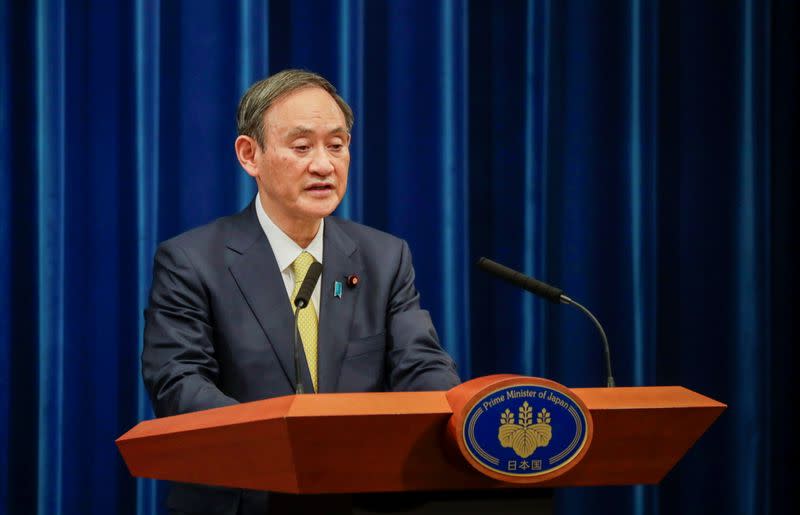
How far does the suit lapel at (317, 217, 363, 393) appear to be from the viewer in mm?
1867

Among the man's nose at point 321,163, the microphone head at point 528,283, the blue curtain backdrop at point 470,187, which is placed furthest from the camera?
the blue curtain backdrop at point 470,187

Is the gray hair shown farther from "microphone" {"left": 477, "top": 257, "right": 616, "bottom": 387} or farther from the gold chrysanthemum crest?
the gold chrysanthemum crest

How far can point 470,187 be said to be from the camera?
9.57 ft

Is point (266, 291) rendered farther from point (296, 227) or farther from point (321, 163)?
point (321, 163)

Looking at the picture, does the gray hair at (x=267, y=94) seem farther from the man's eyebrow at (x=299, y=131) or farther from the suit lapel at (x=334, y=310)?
the suit lapel at (x=334, y=310)

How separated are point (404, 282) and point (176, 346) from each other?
23.2 inches

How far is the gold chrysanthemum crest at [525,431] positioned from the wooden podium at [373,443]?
0.04 metres

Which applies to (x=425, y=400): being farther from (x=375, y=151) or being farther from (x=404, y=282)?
(x=375, y=151)

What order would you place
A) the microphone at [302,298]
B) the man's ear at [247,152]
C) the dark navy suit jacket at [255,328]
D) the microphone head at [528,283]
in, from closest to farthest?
the microphone at [302,298]
the microphone head at [528,283]
the dark navy suit jacket at [255,328]
the man's ear at [247,152]

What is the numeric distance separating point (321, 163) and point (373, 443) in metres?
0.89

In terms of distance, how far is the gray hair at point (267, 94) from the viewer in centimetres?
190

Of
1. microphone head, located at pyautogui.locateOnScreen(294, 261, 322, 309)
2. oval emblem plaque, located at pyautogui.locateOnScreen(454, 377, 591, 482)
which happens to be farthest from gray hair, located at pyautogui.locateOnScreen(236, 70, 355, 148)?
oval emblem plaque, located at pyautogui.locateOnScreen(454, 377, 591, 482)

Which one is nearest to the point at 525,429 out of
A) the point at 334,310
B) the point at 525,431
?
the point at 525,431

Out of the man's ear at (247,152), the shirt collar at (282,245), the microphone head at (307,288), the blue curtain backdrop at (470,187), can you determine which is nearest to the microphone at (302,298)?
the microphone head at (307,288)
